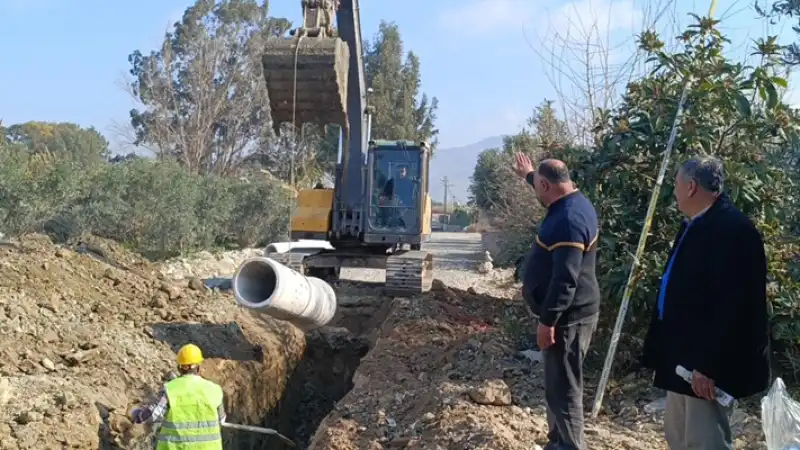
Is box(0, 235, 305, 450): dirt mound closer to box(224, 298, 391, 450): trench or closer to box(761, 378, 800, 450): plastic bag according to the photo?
box(224, 298, 391, 450): trench

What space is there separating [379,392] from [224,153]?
3363 cm

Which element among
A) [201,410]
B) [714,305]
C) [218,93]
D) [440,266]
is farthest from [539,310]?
[218,93]

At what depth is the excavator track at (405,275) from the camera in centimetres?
1170

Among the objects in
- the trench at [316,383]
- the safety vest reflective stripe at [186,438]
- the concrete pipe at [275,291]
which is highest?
the concrete pipe at [275,291]

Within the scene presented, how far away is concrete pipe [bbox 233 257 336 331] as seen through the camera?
7.20 m

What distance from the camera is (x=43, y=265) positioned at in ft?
26.7

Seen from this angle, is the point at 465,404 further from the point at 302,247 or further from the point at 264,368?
the point at 302,247

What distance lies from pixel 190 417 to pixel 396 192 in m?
7.17

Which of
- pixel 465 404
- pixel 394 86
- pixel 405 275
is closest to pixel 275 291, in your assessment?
pixel 465 404

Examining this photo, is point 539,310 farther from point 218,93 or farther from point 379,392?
point 218,93

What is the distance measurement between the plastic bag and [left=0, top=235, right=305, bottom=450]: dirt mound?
4.25m

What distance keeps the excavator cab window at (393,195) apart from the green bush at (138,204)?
272 inches

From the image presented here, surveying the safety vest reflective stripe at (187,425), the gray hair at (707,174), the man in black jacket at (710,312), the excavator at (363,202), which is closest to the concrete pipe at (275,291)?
the safety vest reflective stripe at (187,425)

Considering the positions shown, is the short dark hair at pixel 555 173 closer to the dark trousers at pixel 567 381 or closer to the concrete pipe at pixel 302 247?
the dark trousers at pixel 567 381
